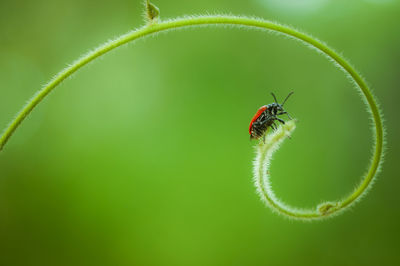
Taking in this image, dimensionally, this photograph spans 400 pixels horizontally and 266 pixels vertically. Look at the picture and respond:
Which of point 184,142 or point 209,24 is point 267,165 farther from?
point 184,142

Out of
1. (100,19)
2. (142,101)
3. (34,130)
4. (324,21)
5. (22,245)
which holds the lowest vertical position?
(22,245)

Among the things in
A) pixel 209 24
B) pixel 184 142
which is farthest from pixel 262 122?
pixel 184 142

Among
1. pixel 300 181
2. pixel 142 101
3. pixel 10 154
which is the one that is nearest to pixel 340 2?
pixel 300 181

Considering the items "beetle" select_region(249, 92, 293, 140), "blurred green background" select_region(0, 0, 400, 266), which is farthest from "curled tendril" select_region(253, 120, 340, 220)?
"blurred green background" select_region(0, 0, 400, 266)

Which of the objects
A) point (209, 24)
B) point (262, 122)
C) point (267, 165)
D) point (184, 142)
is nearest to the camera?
point (209, 24)

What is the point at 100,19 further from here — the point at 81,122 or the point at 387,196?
the point at 387,196

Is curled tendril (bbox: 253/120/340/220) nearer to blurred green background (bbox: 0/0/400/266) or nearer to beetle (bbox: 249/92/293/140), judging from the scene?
beetle (bbox: 249/92/293/140)

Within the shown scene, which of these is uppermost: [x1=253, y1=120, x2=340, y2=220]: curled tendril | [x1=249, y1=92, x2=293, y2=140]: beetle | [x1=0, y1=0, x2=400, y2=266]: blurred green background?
[x1=0, y1=0, x2=400, y2=266]: blurred green background

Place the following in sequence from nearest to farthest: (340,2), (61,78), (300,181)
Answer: (61,78) → (300,181) → (340,2)
